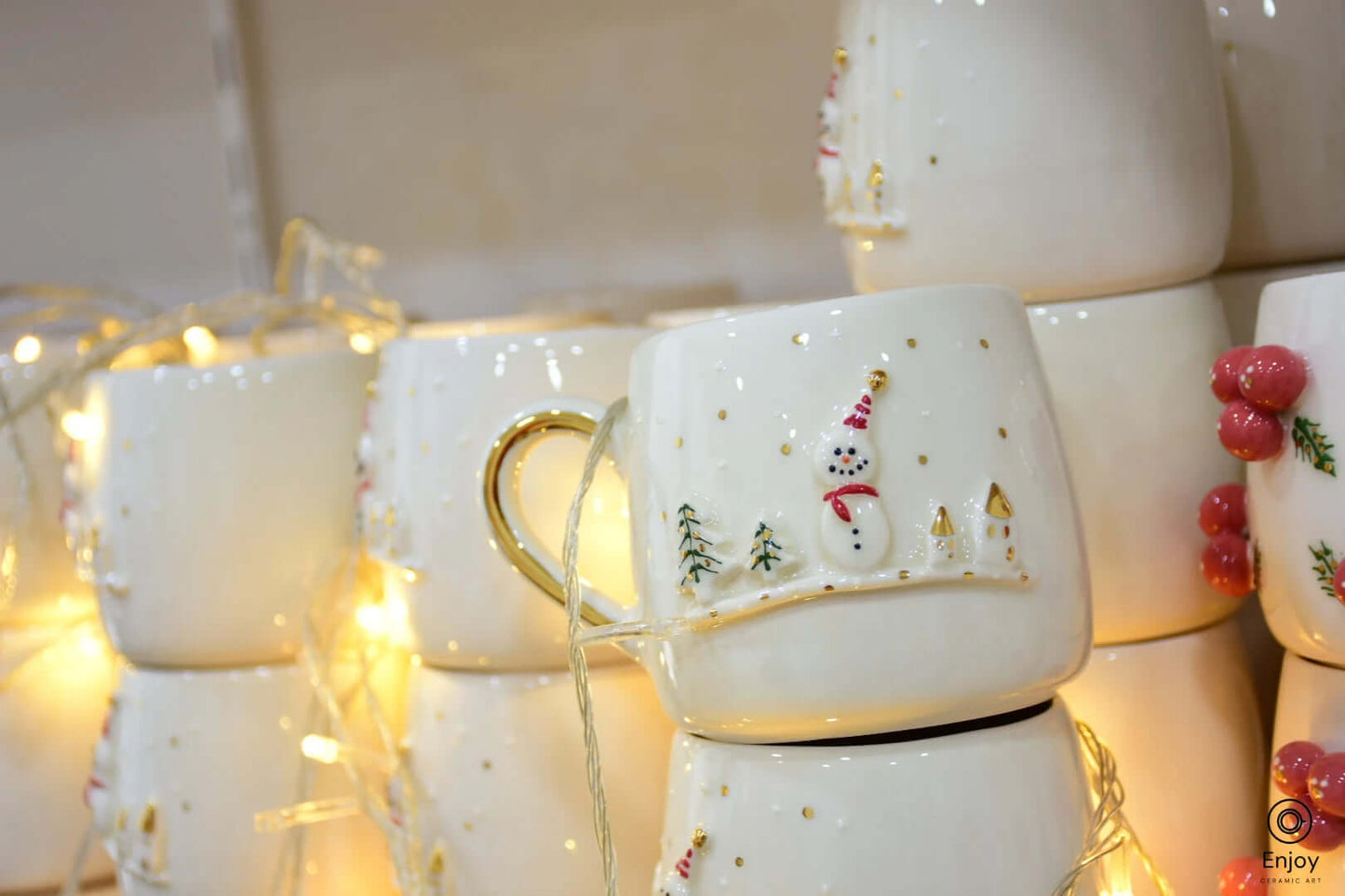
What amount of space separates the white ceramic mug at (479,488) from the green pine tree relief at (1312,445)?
25 centimetres

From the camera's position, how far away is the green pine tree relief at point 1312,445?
440 millimetres

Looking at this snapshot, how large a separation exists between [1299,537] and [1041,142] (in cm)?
17

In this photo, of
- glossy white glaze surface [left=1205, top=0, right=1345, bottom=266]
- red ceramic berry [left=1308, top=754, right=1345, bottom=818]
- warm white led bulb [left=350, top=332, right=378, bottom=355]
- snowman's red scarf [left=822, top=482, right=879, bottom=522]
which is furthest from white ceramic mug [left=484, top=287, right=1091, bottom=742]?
warm white led bulb [left=350, top=332, right=378, bottom=355]

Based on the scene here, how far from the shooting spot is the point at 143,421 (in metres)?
0.63

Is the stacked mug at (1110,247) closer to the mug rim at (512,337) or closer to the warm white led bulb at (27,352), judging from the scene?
the mug rim at (512,337)

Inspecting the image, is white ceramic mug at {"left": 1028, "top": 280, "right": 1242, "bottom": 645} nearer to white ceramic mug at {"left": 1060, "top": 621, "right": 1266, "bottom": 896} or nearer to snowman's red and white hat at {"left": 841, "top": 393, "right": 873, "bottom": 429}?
white ceramic mug at {"left": 1060, "top": 621, "right": 1266, "bottom": 896}

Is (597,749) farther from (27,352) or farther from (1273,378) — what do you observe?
(27,352)

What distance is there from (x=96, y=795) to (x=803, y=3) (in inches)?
22.3

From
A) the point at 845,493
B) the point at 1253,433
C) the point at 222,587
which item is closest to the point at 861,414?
the point at 845,493

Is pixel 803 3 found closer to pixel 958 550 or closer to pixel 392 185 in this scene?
pixel 392 185

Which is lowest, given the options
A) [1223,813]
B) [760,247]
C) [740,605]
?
[1223,813]

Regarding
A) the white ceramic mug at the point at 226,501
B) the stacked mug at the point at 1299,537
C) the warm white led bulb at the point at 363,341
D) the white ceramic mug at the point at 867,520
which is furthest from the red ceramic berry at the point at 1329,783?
the warm white led bulb at the point at 363,341

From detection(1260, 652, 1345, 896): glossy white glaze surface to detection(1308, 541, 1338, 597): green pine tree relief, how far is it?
0.05m

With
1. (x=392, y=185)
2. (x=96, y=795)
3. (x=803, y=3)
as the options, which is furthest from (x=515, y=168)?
(x=96, y=795)
